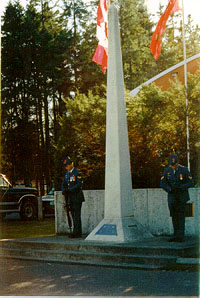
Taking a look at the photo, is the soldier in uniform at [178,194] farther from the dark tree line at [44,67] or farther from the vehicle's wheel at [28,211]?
the dark tree line at [44,67]

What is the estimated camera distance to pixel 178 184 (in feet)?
33.4

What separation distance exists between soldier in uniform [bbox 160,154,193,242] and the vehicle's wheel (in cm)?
1327

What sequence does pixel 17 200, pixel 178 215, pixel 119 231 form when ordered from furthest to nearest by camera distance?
pixel 17 200 < pixel 119 231 < pixel 178 215

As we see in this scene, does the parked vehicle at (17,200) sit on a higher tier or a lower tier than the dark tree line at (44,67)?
lower

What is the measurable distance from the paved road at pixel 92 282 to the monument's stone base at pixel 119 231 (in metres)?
1.35

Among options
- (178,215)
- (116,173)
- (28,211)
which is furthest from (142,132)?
(178,215)

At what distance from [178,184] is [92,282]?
3282mm

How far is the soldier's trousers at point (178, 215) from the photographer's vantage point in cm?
1006

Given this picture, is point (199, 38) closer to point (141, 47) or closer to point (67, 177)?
point (141, 47)

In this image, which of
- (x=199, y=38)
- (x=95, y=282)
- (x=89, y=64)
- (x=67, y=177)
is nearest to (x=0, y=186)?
(x=67, y=177)

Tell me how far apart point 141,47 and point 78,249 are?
30.7 meters

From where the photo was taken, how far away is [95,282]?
7621mm

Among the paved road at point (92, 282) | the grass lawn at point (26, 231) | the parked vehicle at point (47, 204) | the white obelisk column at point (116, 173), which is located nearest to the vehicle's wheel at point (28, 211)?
the parked vehicle at point (47, 204)

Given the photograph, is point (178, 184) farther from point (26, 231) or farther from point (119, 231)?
point (26, 231)
